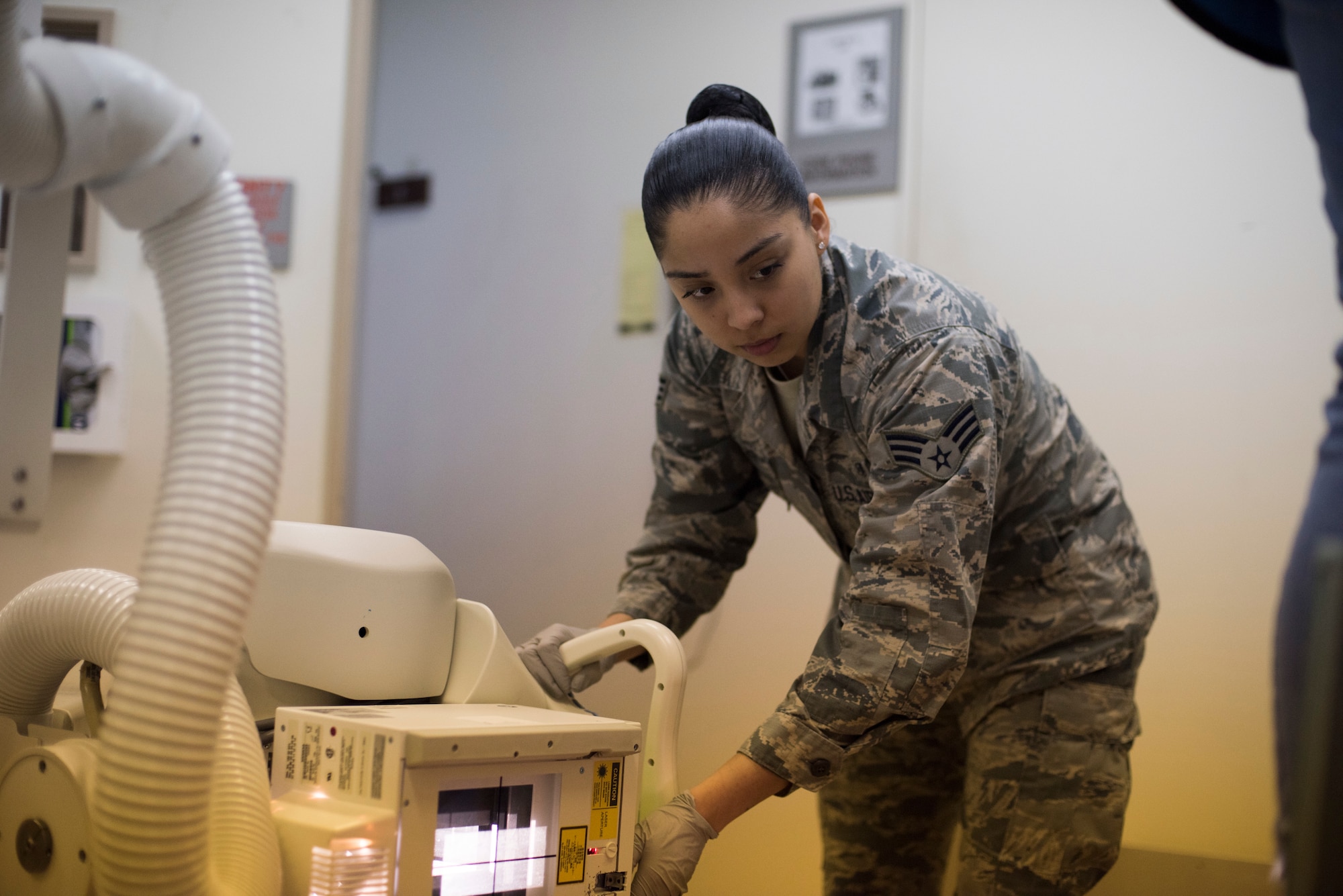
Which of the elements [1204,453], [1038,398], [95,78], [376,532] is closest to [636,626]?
[376,532]

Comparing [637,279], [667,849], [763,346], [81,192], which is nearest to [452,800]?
[667,849]

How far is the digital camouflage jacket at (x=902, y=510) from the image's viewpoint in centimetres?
104

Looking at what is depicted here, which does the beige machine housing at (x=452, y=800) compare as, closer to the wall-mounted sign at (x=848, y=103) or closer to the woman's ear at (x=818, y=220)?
the woman's ear at (x=818, y=220)

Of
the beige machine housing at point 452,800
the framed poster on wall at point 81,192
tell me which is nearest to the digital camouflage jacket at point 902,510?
the beige machine housing at point 452,800

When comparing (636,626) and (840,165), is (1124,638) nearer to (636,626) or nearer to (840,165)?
(636,626)

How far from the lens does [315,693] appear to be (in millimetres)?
1072

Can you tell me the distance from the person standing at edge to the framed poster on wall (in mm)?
1028

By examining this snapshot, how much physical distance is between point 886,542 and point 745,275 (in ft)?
1.04

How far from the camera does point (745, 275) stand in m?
1.11

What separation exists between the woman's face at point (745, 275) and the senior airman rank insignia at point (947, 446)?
198 millimetres

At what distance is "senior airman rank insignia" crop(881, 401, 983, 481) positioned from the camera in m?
1.05

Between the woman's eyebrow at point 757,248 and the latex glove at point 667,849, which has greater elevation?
the woman's eyebrow at point 757,248

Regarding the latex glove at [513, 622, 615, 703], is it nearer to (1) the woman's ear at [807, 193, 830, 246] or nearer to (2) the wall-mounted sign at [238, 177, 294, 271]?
(1) the woman's ear at [807, 193, 830, 246]

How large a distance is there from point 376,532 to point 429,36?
184cm
